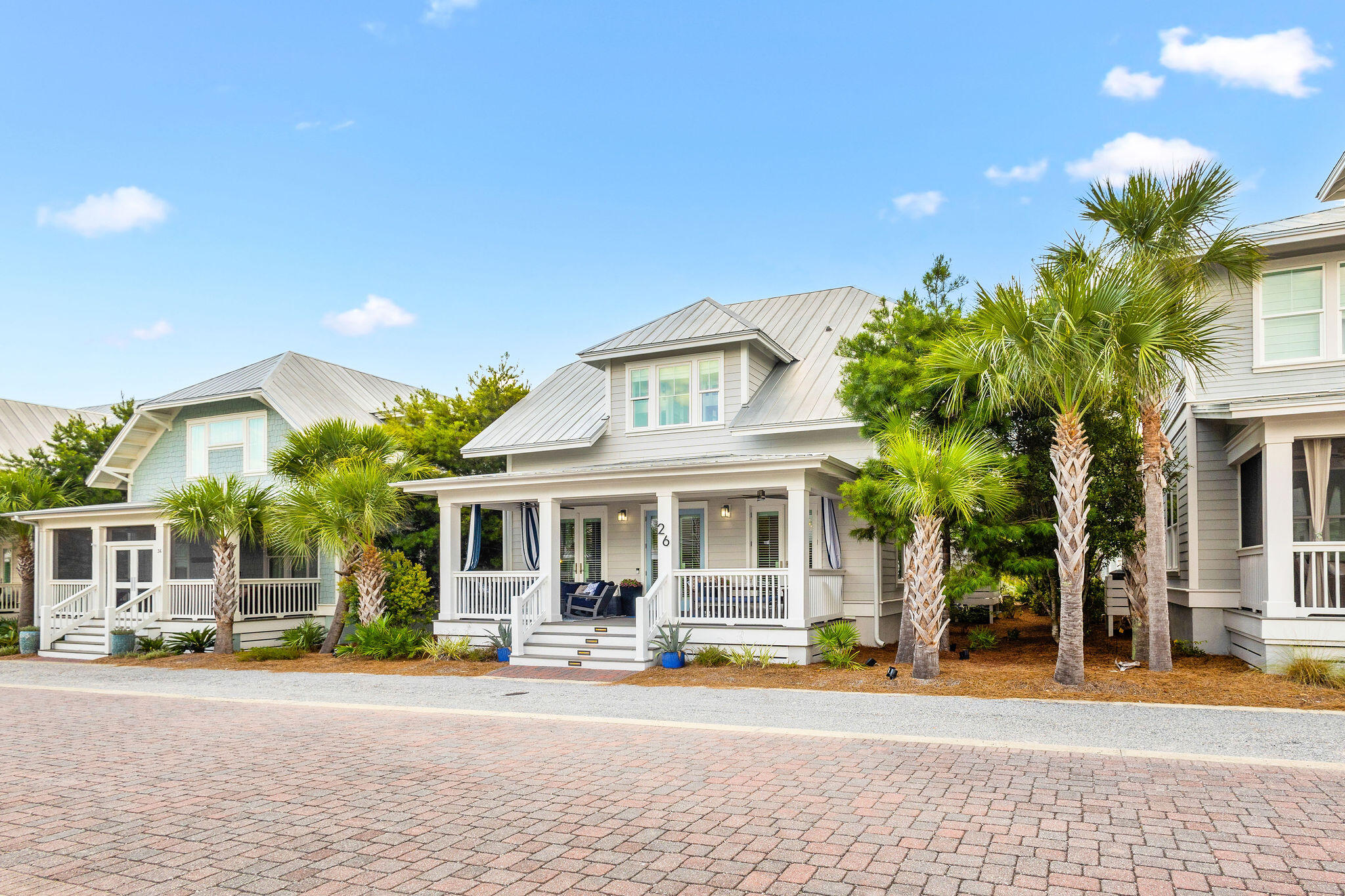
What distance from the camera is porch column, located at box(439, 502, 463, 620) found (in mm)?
18016

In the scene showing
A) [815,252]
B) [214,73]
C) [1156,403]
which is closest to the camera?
[1156,403]

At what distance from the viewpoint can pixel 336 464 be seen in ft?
64.6

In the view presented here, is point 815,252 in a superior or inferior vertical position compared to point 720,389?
superior

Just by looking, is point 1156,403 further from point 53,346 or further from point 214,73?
point 53,346

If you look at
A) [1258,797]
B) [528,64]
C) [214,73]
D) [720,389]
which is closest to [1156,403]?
[1258,797]

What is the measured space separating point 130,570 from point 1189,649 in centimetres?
2441

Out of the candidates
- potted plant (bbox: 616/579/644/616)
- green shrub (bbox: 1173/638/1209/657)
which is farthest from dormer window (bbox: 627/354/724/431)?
green shrub (bbox: 1173/638/1209/657)

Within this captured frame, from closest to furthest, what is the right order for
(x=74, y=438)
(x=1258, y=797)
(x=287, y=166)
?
(x=1258, y=797), (x=287, y=166), (x=74, y=438)

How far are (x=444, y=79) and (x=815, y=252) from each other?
10.3 metres

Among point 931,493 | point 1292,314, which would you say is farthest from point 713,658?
point 1292,314

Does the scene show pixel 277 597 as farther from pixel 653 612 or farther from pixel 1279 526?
pixel 1279 526

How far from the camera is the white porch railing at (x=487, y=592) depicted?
686 inches

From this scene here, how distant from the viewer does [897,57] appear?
19.3 meters

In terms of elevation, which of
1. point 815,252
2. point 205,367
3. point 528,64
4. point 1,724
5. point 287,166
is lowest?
point 1,724
